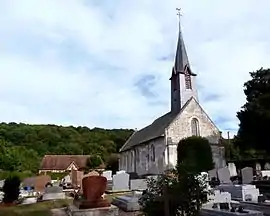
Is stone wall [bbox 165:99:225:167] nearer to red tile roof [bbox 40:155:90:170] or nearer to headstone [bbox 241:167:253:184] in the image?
headstone [bbox 241:167:253:184]

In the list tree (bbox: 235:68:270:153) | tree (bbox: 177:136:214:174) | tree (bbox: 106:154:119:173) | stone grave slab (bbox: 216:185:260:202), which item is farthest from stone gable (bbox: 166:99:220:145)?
stone grave slab (bbox: 216:185:260:202)

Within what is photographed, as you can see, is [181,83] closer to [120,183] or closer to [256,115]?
[256,115]

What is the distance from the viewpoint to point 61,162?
202 feet

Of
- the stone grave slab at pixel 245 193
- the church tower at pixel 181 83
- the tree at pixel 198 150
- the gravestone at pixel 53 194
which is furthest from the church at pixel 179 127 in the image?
the stone grave slab at pixel 245 193

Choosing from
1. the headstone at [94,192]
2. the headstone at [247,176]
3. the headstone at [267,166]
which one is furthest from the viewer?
the headstone at [267,166]

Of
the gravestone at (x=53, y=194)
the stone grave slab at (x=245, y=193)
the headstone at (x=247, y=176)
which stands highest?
the headstone at (x=247, y=176)

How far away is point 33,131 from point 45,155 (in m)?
6.12

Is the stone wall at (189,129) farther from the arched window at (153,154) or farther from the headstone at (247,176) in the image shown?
the headstone at (247,176)

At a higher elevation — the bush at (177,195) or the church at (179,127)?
the church at (179,127)

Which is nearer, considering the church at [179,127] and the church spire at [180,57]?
the church at [179,127]

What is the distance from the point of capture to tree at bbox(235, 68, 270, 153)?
28.9 metres

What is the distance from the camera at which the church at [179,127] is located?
40653mm

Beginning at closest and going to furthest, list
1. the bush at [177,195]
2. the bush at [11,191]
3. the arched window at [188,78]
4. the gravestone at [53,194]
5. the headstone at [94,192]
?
the bush at [177,195] → the headstone at [94,192] → the bush at [11,191] → the gravestone at [53,194] → the arched window at [188,78]

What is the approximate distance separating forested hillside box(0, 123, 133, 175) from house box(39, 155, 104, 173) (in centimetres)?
144
